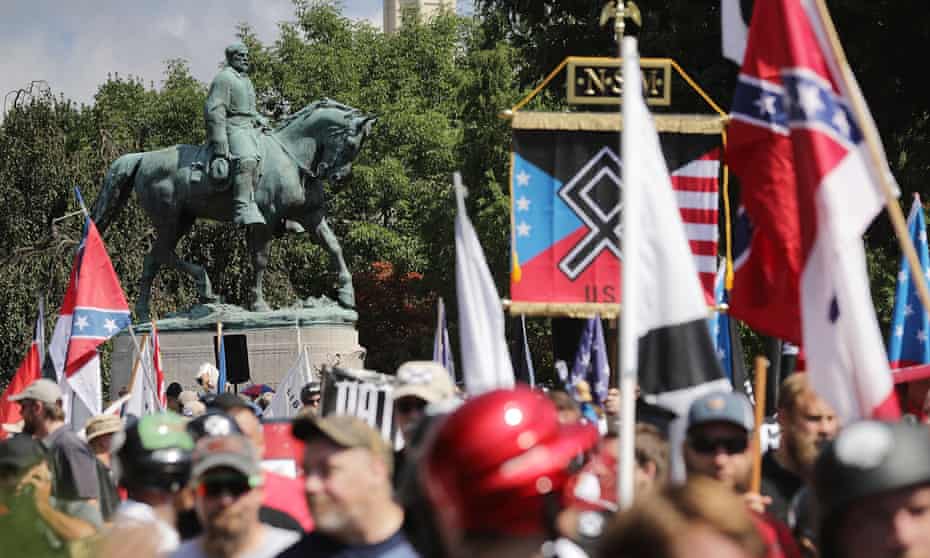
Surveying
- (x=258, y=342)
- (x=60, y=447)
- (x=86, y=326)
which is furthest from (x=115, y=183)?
(x=60, y=447)

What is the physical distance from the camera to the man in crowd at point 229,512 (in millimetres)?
5070

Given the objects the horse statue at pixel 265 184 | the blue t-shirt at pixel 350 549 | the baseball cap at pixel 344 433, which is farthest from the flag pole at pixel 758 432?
the horse statue at pixel 265 184

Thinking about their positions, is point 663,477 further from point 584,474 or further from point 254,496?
point 254,496

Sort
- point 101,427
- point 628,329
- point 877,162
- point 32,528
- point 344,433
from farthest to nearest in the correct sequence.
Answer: point 101,427 → point 877,162 → point 628,329 → point 344,433 → point 32,528

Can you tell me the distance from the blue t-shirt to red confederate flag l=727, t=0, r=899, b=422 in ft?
5.34

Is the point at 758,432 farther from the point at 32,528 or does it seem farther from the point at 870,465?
the point at 32,528

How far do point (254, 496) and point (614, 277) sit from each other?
16.4ft

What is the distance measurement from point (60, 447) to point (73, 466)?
7.9 inches

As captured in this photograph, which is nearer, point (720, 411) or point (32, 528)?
point (32, 528)

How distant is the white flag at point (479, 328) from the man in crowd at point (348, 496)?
127 inches

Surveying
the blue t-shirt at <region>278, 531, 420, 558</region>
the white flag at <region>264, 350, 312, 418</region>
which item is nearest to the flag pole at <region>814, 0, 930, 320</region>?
the blue t-shirt at <region>278, 531, 420, 558</region>

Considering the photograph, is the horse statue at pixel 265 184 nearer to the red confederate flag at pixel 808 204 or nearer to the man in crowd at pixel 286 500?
the red confederate flag at pixel 808 204

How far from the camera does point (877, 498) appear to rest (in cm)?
355

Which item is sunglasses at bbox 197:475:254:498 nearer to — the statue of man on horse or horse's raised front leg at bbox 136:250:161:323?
the statue of man on horse
